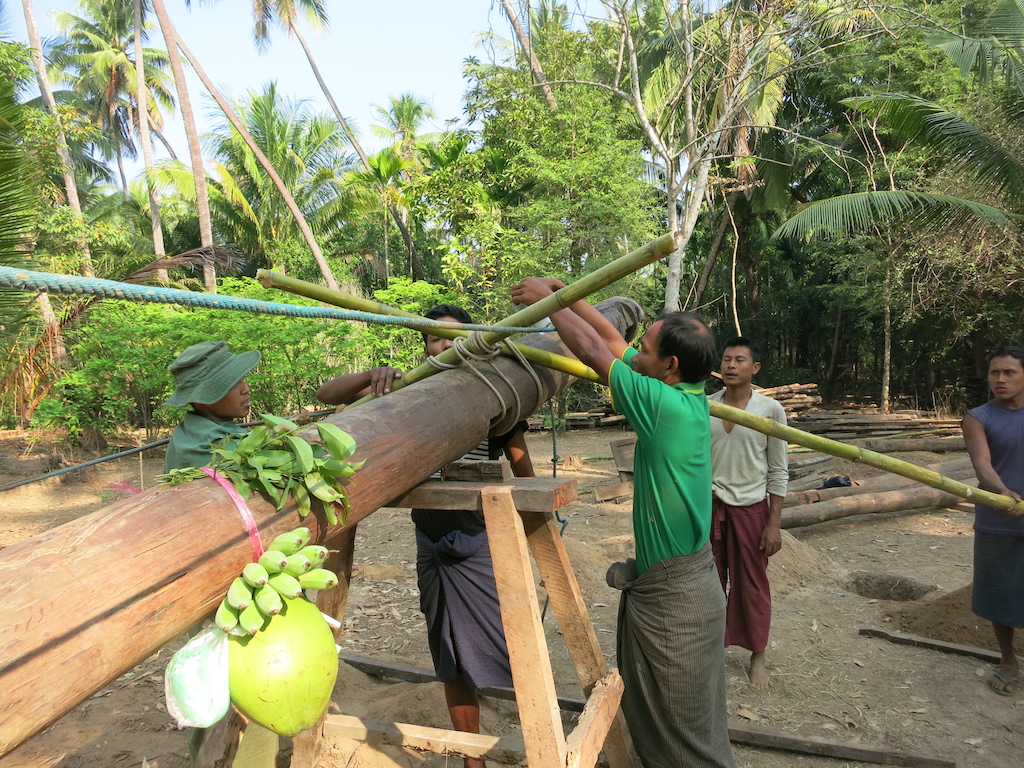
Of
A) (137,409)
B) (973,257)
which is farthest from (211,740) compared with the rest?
(973,257)

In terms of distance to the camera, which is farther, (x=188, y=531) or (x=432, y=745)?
(x=432, y=745)

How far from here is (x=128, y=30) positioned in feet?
86.0

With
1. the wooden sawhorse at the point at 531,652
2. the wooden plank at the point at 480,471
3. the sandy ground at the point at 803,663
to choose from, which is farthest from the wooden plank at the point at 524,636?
the sandy ground at the point at 803,663

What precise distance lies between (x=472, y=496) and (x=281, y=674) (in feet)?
3.13

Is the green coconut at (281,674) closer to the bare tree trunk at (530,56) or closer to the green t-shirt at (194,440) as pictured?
the green t-shirt at (194,440)

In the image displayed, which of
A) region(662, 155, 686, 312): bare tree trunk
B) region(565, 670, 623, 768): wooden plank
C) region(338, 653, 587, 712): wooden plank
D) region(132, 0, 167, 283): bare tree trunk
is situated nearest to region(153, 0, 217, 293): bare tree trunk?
region(132, 0, 167, 283): bare tree trunk

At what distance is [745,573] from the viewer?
366 cm

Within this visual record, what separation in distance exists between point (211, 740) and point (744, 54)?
11.0m

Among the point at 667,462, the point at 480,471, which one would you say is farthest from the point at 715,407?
the point at 480,471

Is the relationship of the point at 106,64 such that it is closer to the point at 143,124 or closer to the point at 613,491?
the point at 143,124

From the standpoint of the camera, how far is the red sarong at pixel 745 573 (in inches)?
144

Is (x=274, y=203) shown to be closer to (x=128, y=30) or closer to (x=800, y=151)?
(x=128, y=30)

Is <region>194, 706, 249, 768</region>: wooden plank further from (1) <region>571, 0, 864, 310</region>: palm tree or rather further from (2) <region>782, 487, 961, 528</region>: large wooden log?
(1) <region>571, 0, 864, 310</region>: palm tree

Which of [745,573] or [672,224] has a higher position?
[672,224]
